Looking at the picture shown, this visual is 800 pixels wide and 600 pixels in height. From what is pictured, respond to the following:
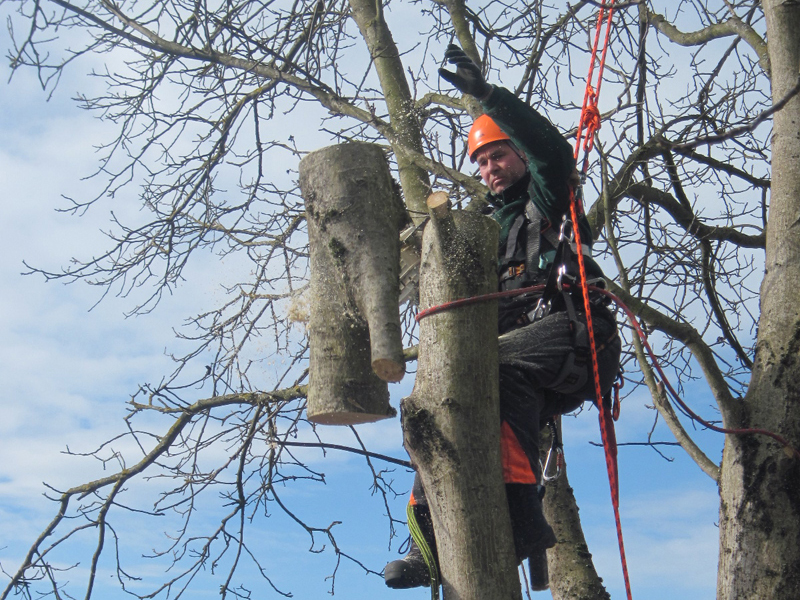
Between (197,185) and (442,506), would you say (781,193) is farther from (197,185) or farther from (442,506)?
(197,185)

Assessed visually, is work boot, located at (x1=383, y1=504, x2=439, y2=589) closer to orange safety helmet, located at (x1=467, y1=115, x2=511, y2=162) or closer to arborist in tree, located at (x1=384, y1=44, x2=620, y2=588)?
arborist in tree, located at (x1=384, y1=44, x2=620, y2=588)

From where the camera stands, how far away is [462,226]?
261 centimetres

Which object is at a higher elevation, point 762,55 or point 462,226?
point 762,55

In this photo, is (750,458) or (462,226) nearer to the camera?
(462,226)

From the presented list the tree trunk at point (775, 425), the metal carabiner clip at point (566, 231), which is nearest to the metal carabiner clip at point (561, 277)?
the metal carabiner clip at point (566, 231)

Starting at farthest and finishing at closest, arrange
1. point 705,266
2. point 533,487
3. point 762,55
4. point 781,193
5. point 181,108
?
point 181,108 → point 705,266 → point 762,55 → point 781,193 → point 533,487

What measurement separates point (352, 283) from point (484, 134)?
1126 mm

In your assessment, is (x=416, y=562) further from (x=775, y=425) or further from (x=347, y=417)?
(x=775, y=425)

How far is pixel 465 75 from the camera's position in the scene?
2.89 m

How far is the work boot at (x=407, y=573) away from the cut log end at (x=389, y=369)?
599 mm

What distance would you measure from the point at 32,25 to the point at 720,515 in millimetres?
3840

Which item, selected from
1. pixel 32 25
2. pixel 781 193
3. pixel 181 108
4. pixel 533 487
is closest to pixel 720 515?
pixel 533 487

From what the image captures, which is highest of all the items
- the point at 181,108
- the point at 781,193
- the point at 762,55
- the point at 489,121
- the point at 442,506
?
the point at 181,108

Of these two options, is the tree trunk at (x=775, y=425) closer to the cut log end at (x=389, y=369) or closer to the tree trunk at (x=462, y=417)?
the tree trunk at (x=462, y=417)
